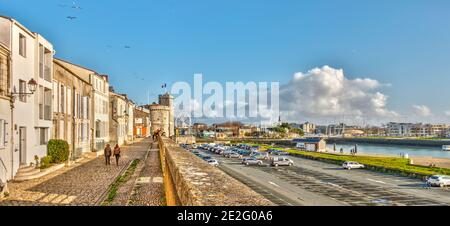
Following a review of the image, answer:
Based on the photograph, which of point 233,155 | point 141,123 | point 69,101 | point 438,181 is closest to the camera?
point 69,101

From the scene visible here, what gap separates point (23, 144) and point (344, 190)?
28.7 metres

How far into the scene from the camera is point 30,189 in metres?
19.7

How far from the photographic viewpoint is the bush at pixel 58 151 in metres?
30.1

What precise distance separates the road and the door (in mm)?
17009

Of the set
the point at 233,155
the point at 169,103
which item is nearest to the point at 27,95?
the point at 233,155

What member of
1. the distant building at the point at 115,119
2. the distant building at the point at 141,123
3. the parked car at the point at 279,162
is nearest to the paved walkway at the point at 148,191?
the distant building at the point at 115,119

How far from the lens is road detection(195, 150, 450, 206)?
35.7 metres

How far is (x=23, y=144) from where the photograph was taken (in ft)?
82.5

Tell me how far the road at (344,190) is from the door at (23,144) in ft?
55.8

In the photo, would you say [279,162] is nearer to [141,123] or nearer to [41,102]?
[41,102]

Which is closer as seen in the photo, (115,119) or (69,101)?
(69,101)

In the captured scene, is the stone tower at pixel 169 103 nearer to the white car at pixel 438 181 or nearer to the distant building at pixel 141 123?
the distant building at pixel 141 123
